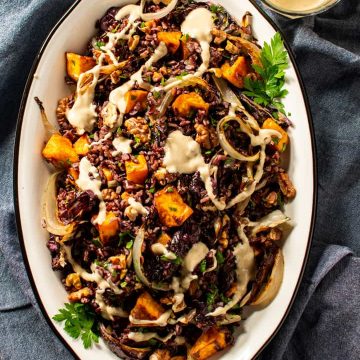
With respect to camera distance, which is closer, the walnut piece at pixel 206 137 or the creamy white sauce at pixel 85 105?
the walnut piece at pixel 206 137

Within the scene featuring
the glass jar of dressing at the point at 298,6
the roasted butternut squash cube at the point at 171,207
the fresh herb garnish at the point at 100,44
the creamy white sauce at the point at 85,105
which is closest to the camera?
the roasted butternut squash cube at the point at 171,207

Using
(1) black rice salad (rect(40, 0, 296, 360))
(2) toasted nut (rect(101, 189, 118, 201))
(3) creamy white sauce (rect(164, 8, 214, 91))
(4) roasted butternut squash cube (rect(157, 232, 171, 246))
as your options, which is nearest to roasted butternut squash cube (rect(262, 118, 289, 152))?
(1) black rice salad (rect(40, 0, 296, 360))

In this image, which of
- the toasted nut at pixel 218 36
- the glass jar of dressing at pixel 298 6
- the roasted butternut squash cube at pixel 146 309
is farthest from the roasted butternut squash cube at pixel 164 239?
the glass jar of dressing at pixel 298 6

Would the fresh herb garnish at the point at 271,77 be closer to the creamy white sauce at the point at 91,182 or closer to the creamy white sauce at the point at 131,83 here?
the creamy white sauce at the point at 131,83

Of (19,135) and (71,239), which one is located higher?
(19,135)

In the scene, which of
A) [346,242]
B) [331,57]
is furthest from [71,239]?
[331,57]

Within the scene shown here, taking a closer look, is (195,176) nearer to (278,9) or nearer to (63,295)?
(63,295)
